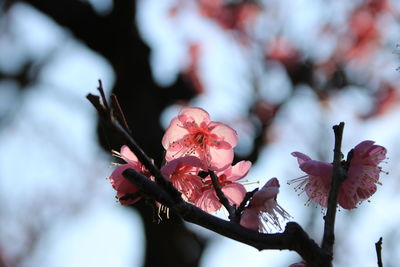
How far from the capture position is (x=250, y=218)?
923 millimetres

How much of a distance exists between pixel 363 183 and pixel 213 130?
35 centimetres

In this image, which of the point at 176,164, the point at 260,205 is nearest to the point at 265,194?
the point at 260,205

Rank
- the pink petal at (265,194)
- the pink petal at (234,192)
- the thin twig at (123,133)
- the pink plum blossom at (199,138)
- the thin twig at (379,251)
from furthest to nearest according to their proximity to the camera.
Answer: the pink plum blossom at (199,138), the pink petal at (234,192), the pink petal at (265,194), the thin twig at (379,251), the thin twig at (123,133)

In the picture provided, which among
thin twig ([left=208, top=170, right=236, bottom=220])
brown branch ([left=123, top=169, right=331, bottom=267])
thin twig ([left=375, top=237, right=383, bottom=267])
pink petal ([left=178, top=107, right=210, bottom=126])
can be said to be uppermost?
pink petal ([left=178, top=107, right=210, bottom=126])

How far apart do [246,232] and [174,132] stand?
511 millimetres

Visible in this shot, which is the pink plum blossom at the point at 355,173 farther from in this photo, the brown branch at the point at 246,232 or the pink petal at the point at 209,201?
the brown branch at the point at 246,232

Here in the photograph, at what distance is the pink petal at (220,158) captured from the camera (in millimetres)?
1105

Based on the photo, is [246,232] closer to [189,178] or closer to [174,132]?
[189,178]

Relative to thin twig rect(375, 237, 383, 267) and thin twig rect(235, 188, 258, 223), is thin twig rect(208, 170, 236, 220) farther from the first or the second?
thin twig rect(375, 237, 383, 267)

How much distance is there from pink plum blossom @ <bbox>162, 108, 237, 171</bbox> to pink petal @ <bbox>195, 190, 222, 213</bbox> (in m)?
0.09

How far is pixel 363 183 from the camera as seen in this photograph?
107 cm

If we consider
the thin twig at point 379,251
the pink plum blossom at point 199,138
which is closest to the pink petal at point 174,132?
the pink plum blossom at point 199,138

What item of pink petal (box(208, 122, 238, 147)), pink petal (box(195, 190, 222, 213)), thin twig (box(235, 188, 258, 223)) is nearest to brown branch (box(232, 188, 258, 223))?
thin twig (box(235, 188, 258, 223))

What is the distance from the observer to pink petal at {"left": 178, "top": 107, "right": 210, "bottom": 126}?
1205 millimetres
